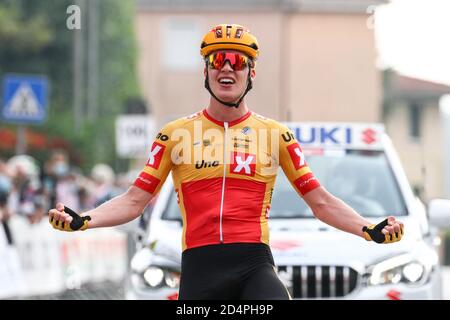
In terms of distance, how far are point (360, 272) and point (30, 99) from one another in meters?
12.9

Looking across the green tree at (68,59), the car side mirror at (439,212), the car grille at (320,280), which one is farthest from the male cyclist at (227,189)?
the green tree at (68,59)

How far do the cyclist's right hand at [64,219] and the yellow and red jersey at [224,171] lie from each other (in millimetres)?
446

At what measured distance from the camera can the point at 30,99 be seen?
21.0m

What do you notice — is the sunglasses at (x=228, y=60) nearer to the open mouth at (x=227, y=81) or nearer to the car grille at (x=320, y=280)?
the open mouth at (x=227, y=81)

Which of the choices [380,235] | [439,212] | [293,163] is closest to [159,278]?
[439,212]

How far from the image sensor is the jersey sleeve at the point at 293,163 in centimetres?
666

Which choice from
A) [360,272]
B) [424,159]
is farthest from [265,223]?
[424,159]

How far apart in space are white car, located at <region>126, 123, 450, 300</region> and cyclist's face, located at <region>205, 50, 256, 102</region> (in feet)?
7.84

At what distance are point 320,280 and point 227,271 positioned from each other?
236 cm

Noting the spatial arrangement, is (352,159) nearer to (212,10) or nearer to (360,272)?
(360,272)

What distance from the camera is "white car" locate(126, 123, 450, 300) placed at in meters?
8.66

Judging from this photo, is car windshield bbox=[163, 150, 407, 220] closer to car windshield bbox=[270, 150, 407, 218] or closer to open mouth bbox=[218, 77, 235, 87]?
car windshield bbox=[270, 150, 407, 218]

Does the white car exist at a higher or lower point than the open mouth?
lower

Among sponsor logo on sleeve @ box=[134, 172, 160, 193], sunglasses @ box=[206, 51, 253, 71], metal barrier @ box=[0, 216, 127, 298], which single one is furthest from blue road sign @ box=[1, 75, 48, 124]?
sunglasses @ box=[206, 51, 253, 71]
